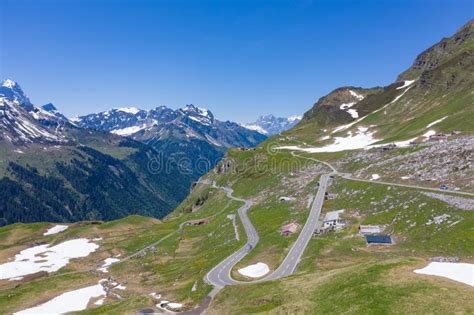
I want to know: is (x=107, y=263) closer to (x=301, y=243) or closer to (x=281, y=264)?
(x=301, y=243)

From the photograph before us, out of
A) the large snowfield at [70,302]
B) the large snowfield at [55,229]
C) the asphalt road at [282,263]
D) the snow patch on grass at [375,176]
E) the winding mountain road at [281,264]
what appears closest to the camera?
the winding mountain road at [281,264]

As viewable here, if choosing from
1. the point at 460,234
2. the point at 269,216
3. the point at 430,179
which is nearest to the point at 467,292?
the point at 460,234

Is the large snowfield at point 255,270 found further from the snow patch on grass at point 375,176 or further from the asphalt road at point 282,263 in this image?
the snow patch on grass at point 375,176

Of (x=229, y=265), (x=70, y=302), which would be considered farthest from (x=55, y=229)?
(x=229, y=265)

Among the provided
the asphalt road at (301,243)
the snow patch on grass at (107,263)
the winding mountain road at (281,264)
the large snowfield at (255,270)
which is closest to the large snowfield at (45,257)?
the snow patch on grass at (107,263)

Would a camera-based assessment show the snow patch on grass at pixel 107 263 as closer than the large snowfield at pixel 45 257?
Yes

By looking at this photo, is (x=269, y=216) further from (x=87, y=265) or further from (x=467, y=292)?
(x=467, y=292)
